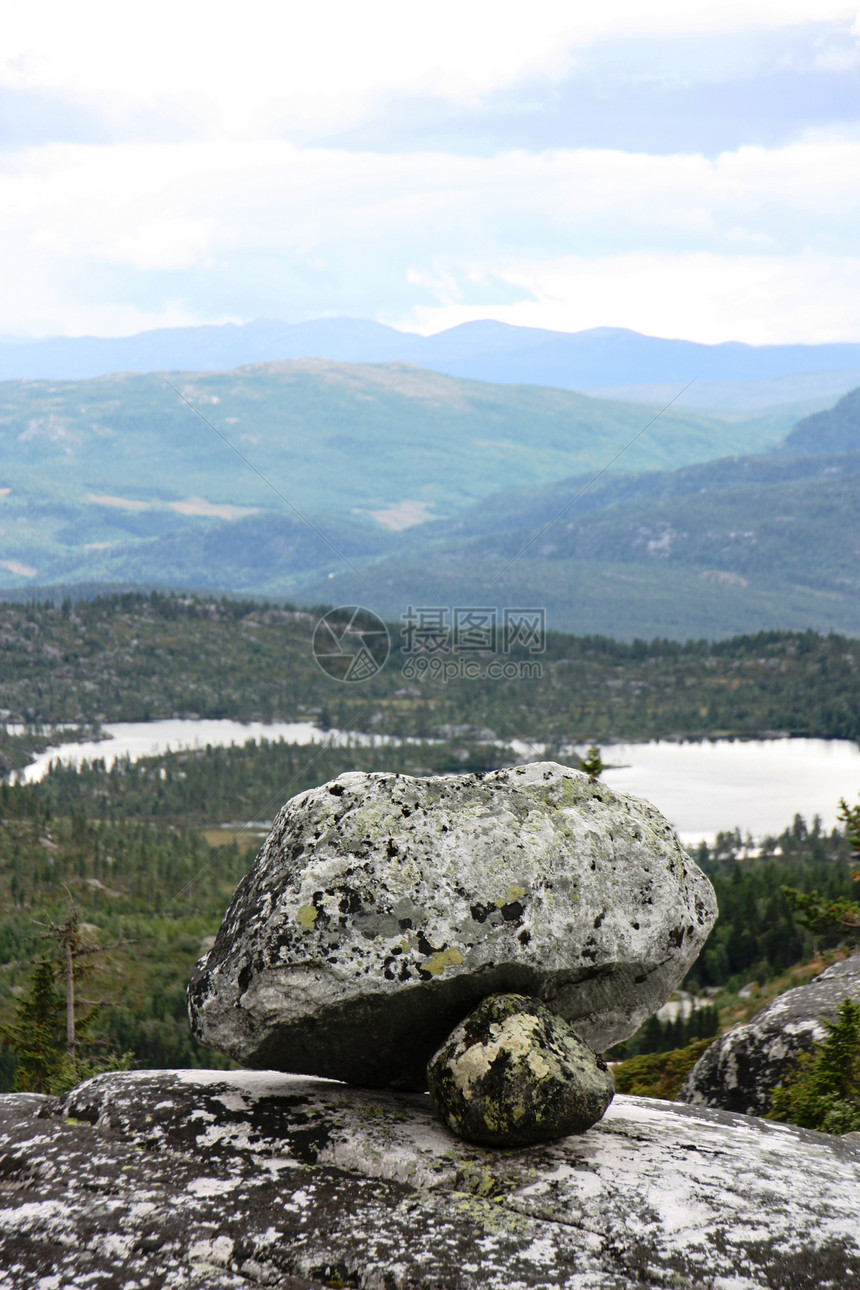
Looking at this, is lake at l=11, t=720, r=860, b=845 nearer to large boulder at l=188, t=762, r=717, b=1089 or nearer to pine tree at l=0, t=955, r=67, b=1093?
pine tree at l=0, t=955, r=67, b=1093

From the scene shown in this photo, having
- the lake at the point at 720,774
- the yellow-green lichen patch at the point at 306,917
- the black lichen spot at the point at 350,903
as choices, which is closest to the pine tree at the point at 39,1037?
the yellow-green lichen patch at the point at 306,917

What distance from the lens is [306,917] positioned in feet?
35.8

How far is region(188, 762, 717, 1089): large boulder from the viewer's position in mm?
10898

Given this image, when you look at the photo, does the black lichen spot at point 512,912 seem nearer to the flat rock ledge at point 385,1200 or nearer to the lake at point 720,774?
the flat rock ledge at point 385,1200

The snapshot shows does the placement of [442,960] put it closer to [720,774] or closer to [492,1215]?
[492,1215]

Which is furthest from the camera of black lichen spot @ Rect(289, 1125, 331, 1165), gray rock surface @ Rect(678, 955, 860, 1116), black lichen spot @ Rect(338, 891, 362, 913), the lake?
the lake

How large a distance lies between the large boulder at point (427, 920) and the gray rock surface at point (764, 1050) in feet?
20.9

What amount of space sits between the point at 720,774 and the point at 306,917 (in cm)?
16196

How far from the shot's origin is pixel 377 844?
11.3 metres

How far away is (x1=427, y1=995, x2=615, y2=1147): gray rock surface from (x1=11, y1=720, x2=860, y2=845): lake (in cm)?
10368

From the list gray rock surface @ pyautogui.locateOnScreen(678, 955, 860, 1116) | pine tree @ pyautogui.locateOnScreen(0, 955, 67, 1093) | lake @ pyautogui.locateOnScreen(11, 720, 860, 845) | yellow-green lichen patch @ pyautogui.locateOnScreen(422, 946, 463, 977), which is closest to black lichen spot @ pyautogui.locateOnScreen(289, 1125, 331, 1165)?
yellow-green lichen patch @ pyautogui.locateOnScreen(422, 946, 463, 977)

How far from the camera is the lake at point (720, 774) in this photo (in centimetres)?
13088

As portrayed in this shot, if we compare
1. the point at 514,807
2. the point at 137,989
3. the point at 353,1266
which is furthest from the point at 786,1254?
the point at 137,989

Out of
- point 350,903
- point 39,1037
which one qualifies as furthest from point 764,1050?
point 39,1037
